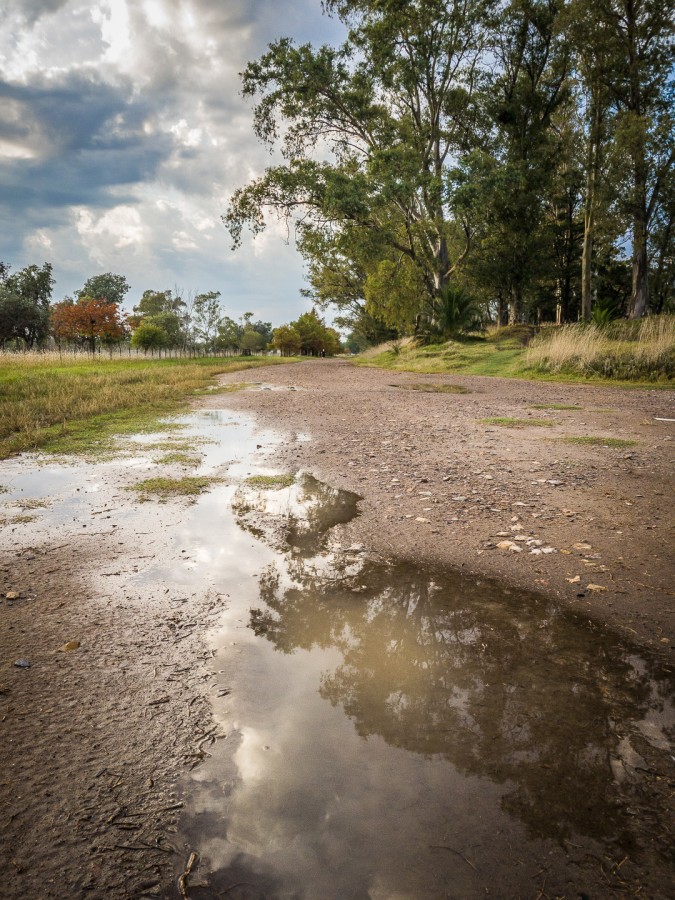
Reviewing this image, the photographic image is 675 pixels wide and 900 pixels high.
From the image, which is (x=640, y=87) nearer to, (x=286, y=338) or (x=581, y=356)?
(x=581, y=356)

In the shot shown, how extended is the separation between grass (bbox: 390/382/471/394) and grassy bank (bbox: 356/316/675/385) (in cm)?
338

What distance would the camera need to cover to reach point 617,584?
307cm

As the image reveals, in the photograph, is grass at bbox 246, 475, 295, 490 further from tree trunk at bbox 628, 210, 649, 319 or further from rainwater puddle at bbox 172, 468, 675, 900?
tree trunk at bbox 628, 210, 649, 319

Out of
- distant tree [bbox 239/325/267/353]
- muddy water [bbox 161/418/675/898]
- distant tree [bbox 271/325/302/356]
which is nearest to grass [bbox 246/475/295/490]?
muddy water [bbox 161/418/675/898]

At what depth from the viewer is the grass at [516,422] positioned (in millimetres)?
8167

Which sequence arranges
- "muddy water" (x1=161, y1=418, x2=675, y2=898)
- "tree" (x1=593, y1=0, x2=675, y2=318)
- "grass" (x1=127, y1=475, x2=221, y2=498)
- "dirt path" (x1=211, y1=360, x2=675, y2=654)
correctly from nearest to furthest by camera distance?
"muddy water" (x1=161, y1=418, x2=675, y2=898), "dirt path" (x1=211, y1=360, x2=675, y2=654), "grass" (x1=127, y1=475, x2=221, y2=498), "tree" (x1=593, y1=0, x2=675, y2=318)

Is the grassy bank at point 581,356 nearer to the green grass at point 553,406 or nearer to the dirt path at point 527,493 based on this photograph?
the dirt path at point 527,493

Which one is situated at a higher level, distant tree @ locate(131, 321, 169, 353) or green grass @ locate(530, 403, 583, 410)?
distant tree @ locate(131, 321, 169, 353)

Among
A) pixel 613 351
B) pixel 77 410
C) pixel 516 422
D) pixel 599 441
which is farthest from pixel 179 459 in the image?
pixel 613 351

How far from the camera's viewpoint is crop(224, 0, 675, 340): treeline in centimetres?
2155

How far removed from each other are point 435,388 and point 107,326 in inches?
1192

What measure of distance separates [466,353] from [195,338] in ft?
119

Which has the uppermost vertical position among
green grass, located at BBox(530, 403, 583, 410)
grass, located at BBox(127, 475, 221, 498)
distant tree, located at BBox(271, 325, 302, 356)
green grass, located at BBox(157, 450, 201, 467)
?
distant tree, located at BBox(271, 325, 302, 356)

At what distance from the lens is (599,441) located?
669cm
